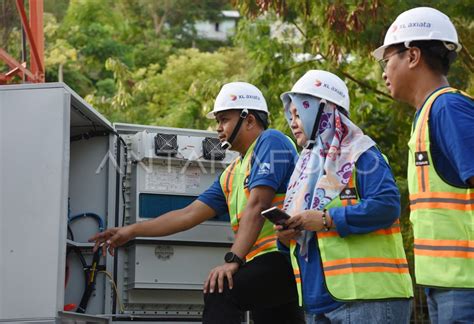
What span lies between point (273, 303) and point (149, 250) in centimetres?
113

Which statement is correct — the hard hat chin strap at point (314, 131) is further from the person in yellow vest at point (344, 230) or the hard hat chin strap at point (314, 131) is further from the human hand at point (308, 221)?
the human hand at point (308, 221)

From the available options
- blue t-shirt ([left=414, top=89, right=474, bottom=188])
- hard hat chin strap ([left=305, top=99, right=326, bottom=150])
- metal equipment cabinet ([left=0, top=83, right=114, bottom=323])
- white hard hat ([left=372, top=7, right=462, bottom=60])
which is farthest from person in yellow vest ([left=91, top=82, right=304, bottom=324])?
blue t-shirt ([left=414, top=89, right=474, bottom=188])

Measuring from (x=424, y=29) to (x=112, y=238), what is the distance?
2.57 meters

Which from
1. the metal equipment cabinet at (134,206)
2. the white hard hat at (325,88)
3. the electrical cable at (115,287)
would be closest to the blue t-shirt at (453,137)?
the white hard hat at (325,88)

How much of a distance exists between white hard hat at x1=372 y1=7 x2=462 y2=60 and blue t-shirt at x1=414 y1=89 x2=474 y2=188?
0.34 metres

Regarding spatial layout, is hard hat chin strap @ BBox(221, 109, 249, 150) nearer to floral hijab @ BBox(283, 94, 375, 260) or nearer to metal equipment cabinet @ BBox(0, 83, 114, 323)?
floral hijab @ BBox(283, 94, 375, 260)

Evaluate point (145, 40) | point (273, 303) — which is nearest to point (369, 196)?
point (273, 303)

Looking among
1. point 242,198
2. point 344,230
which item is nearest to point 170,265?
point 242,198

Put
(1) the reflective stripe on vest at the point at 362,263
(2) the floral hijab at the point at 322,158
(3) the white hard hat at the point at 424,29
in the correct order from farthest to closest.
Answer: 1. (2) the floral hijab at the point at 322,158
2. (1) the reflective stripe on vest at the point at 362,263
3. (3) the white hard hat at the point at 424,29

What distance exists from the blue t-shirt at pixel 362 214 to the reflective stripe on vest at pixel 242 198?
0.81 m

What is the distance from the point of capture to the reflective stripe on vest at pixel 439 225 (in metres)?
3.36

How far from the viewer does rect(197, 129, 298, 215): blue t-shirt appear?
5.05 meters

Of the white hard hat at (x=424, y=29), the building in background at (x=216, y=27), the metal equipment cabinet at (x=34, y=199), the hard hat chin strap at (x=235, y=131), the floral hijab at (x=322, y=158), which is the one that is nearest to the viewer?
the white hard hat at (x=424, y=29)

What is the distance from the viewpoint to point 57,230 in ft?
15.4
